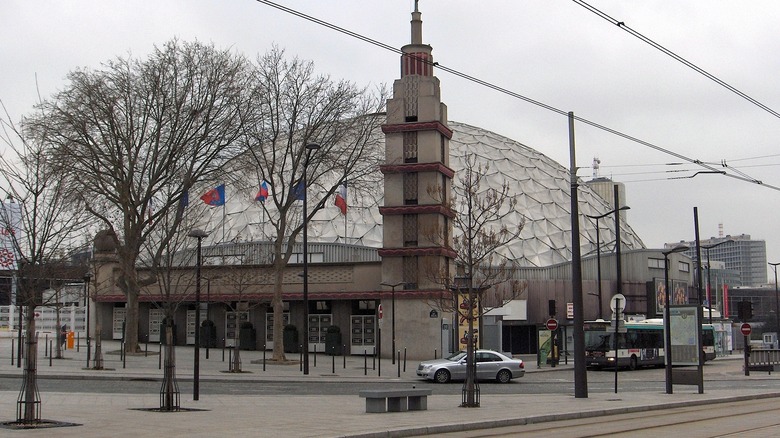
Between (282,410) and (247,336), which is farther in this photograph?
(247,336)

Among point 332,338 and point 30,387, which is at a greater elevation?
point 30,387

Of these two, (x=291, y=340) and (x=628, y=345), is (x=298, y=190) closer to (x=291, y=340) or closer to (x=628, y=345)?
(x=291, y=340)

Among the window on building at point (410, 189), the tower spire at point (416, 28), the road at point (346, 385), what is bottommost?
the road at point (346, 385)

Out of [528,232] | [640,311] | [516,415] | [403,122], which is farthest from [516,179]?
[516,415]

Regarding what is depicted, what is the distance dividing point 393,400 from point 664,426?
21.9ft

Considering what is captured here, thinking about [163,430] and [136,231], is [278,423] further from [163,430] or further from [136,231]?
[136,231]

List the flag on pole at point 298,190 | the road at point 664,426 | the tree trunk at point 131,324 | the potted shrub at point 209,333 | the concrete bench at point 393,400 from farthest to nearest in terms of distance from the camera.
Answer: the potted shrub at point 209,333
the tree trunk at point 131,324
the flag on pole at point 298,190
the concrete bench at point 393,400
the road at point 664,426

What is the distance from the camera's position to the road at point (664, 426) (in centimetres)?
1872

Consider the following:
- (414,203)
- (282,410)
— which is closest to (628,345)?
(414,203)

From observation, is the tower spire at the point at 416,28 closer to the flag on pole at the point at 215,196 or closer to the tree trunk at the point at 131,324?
the flag on pole at the point at 215,196

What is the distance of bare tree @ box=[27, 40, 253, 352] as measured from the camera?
4406 cm

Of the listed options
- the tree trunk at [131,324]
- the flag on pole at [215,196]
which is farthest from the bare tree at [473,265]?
the tree trunk at [131,324]

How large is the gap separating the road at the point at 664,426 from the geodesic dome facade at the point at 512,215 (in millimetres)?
36633

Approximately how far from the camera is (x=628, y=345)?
5578 cm
